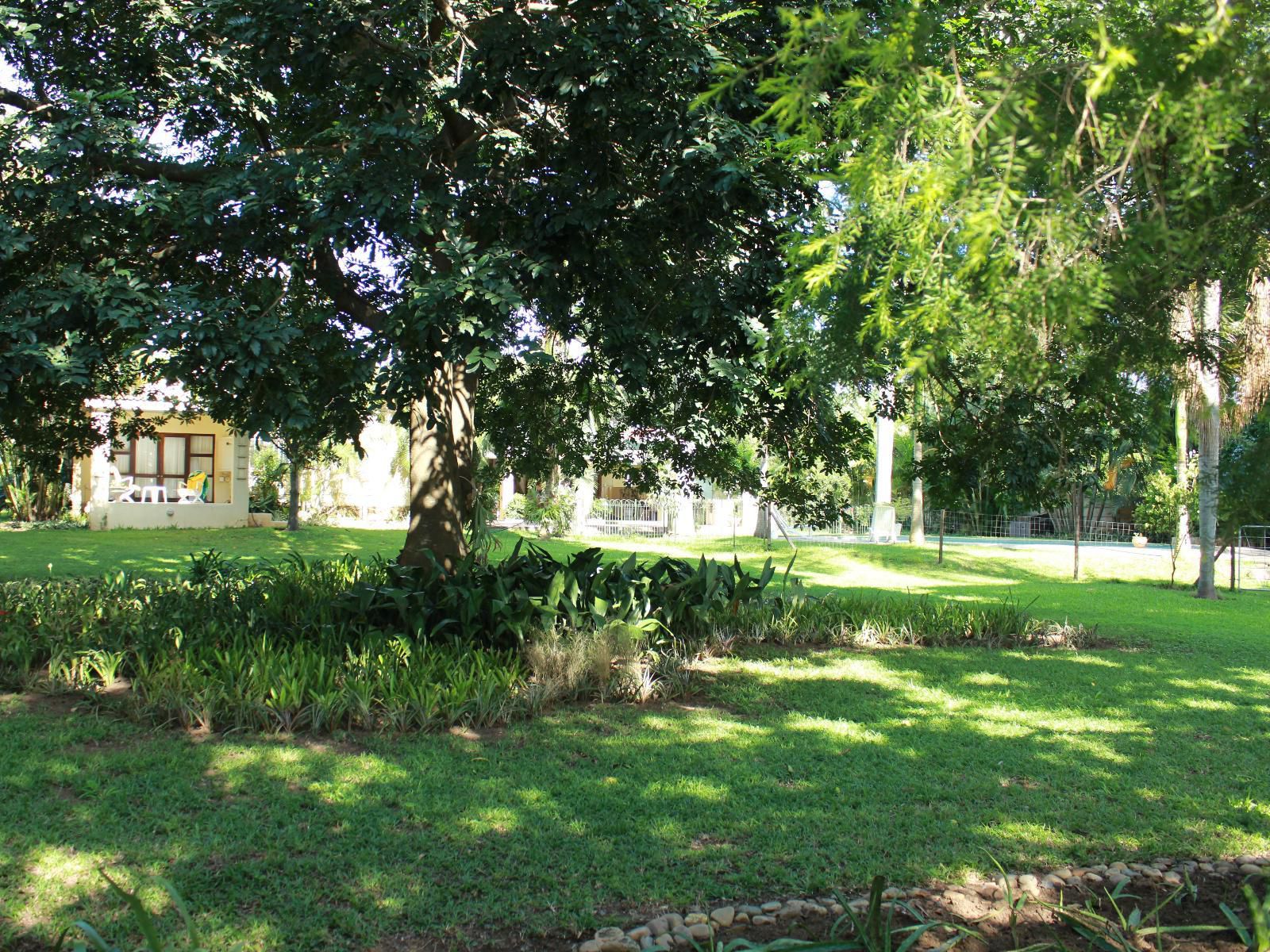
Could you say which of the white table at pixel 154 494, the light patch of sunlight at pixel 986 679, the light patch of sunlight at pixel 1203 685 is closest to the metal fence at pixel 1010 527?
the white table at pixel 154 494

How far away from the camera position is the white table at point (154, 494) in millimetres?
22344

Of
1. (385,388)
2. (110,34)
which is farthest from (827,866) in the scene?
(110,34)

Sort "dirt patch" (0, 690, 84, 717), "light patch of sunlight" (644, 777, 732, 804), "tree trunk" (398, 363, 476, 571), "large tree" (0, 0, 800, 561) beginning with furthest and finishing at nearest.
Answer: "tree trunk" (398, 363, 476, 571) → "dirt patch" (0, 690, 84, 717) → "large tree" (0, 0, 800, 561) → "light patch of sunlight" (644, 777, 732, 804)

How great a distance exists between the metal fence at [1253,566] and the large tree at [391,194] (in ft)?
43.0

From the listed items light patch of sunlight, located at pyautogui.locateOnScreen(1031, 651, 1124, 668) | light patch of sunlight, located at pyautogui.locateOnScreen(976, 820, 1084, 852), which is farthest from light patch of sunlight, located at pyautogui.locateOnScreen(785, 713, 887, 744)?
light patch of sunlight, located at pyautogui.locateOnScreen(1031, 651, 1124, 668)

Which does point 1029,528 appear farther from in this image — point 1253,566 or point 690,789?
point 690,789

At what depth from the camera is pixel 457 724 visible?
575cm

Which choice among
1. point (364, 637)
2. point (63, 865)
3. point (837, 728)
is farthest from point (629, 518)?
point (63, 865)

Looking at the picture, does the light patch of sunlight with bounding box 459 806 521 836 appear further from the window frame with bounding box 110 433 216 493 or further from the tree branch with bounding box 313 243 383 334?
the window frame with bounding box 110 433 216 493

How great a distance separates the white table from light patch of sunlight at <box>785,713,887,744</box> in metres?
20.1

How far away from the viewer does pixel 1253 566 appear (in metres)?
18.7

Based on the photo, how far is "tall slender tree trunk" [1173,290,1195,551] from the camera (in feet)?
11.2

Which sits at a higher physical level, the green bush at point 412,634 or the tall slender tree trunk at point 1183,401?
the tall slender tree trunk at point 1183,401

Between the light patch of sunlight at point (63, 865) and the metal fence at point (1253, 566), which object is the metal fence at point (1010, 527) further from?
the light patch of sunlight at point (63, 865)
